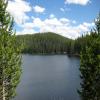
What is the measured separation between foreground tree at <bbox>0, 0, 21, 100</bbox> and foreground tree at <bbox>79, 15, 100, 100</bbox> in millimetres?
8527

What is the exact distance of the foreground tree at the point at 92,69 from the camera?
23.8m

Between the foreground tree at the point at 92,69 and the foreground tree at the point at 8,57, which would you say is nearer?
the foreground tree at the point at 8,57

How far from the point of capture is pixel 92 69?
950 inches

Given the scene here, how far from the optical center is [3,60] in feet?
60.8

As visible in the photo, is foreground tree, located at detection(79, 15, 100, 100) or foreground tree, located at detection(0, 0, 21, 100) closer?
foreground tree, located at detection(0, 0, 21, 100)

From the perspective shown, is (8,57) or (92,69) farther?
(92,69)

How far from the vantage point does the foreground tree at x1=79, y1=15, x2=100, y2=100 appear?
23844mm

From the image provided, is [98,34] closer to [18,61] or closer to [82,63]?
[82,63]

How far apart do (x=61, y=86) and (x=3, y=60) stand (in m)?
43.9

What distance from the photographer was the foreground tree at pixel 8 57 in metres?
18.2

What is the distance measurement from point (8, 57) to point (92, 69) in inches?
404

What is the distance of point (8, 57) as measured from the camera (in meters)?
18.3

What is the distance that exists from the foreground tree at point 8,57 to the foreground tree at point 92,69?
336 inches

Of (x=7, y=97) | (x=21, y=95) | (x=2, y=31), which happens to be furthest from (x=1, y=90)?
(x=21, y=95)
